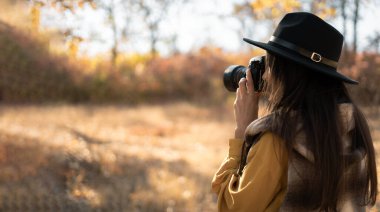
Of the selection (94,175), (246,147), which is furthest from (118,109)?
(246,147)

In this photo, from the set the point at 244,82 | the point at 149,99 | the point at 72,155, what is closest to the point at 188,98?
the point at 149,99

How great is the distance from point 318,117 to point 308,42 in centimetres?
26

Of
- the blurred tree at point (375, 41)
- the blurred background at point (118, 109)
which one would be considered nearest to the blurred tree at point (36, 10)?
the blurred background at point (118, 109)

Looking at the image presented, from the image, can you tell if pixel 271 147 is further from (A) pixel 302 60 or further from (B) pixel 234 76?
(B) pixel 234 76

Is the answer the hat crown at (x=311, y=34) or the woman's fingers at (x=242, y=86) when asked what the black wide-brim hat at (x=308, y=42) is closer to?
the hat crown at (x=311, y=34)

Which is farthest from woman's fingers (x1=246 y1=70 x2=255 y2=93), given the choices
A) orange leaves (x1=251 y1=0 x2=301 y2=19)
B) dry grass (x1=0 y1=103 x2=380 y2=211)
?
dry grass (x1=0 y1=103 x2=380 y2=211)

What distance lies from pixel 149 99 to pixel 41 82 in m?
4.59

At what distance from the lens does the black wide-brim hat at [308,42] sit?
153cm

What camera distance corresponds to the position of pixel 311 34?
1.55 metres

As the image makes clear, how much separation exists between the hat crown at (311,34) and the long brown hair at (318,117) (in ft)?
0.27

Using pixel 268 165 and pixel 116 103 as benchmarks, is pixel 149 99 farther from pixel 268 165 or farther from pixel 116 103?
pixel 268 165

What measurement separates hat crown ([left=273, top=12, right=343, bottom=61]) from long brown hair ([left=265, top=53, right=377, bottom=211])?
0.08 metres

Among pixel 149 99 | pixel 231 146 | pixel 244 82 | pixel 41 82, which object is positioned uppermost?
pixel 244 82

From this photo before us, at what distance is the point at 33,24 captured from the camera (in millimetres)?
3865
